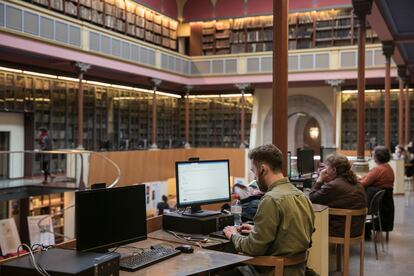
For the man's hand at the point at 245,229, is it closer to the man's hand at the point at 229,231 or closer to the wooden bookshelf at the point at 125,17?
the man's hand at the point at 229,231

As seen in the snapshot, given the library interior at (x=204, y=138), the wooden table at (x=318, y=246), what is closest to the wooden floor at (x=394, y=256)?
the library interior at (x=204, y=138)

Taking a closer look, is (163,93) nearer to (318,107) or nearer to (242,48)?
(242,48)

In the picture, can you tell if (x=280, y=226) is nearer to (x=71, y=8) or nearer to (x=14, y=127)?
(x=14, y=127)

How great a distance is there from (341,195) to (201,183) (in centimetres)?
162

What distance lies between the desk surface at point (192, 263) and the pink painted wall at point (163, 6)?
1433cm

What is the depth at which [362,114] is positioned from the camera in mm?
8711

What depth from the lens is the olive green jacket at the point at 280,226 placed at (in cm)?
298

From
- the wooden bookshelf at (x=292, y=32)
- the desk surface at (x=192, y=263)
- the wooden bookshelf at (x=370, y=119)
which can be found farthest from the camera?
the wooden bookshelf at (x=292, y=32)

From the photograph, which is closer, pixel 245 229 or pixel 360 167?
pixel 245 229

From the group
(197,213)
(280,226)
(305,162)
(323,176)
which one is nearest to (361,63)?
(305,162)

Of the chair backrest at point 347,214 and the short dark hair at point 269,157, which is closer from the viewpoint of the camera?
the short dark hair at point 269,157

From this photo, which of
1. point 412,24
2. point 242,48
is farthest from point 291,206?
point 242,48

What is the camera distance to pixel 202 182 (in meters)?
3.97

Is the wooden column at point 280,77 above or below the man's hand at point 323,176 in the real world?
above
